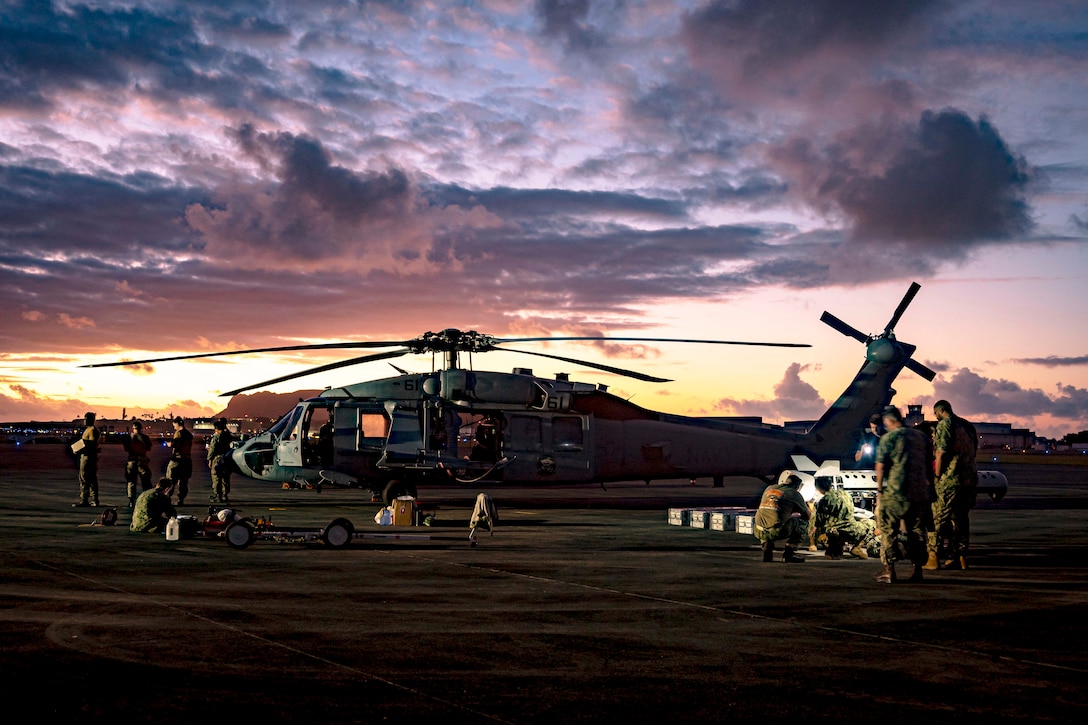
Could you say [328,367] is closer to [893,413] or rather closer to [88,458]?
[88,458]

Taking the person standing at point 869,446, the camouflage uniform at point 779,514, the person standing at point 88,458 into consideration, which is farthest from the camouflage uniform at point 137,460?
the person standing at point 869,446

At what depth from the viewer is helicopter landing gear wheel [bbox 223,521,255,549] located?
51.3 feet

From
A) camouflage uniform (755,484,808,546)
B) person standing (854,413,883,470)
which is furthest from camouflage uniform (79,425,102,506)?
person standing (854,413,883,470)

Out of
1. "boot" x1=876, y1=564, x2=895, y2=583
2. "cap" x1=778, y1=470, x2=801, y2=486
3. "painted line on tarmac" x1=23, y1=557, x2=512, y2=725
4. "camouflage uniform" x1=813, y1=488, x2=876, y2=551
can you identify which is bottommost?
"painted line on tarmac" x1=23, y1=557, x2=512, y2=725

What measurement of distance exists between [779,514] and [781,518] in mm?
66

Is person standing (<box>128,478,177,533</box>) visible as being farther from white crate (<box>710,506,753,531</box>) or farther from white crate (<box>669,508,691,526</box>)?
white crate (<box>710,506,753,531</box>)

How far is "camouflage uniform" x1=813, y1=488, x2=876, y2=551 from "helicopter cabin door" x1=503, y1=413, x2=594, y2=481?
34.3ft

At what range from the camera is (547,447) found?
Answer: 25062 millimetres

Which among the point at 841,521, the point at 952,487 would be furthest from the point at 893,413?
the point at 841,521

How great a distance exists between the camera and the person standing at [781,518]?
14.6 m

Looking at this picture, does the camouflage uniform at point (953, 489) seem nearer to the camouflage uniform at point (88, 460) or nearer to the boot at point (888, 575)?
the boot at point (888, 575)

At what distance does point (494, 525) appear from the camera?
64.3 feet

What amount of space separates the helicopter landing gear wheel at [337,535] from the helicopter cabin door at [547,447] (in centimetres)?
891

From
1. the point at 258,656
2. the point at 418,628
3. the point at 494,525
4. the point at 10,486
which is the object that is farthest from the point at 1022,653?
the point at 10,486
